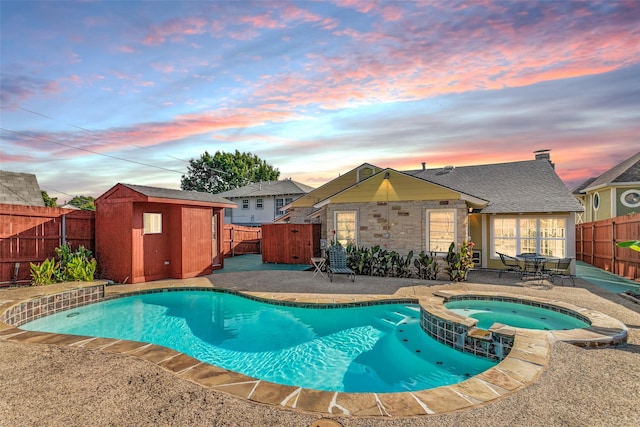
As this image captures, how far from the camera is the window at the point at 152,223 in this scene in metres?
10.8

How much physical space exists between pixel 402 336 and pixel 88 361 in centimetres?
527

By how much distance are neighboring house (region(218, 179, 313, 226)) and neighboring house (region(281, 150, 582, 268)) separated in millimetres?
13742

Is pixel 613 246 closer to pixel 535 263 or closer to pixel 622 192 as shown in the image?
pixel 535 263

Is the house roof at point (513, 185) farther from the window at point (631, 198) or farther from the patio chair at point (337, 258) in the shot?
the patio chair at point (337, 258)

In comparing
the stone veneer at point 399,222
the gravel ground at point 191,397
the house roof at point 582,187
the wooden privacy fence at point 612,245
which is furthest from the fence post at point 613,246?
the house roof at point 582,187

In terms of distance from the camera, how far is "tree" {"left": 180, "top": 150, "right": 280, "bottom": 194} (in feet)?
150

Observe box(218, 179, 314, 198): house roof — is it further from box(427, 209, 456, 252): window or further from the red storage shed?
box(427, 209, 456, 252): window

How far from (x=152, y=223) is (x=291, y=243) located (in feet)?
21.4

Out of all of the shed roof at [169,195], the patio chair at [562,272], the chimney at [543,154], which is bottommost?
the patio chair at [562,272]

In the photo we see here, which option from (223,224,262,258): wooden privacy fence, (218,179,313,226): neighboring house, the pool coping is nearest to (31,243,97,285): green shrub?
the pool coping

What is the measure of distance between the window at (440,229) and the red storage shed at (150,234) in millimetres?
8454

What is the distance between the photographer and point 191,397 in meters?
3.17

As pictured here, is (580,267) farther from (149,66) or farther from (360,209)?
(149,66)

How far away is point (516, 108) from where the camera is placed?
11.4 metres
